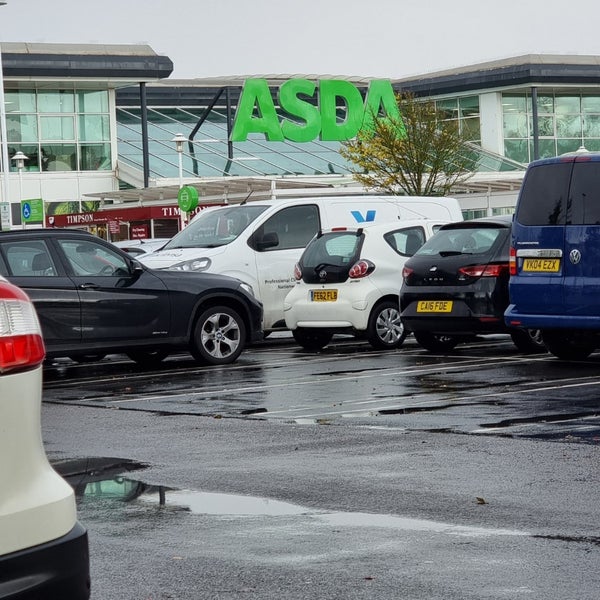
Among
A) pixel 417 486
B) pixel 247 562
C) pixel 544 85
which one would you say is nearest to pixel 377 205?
pixel 417 486

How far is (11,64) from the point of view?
57531mm

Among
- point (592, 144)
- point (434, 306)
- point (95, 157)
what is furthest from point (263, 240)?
point (592, 144)

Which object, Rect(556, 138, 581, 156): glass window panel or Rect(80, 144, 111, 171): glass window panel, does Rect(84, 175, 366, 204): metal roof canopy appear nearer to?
Rect(80, 144, 111, 171): glass window panel

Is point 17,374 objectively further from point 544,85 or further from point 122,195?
point 544,85

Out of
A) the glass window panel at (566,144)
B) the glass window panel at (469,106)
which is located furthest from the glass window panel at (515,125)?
the glass window panel at (566,144)

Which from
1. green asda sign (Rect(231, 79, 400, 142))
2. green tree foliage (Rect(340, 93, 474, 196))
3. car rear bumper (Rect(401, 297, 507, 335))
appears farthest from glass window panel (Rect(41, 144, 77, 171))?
car rear bumper (Rect(401, 297, 507, 335))

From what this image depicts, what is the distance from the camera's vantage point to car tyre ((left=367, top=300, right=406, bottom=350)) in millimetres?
18656

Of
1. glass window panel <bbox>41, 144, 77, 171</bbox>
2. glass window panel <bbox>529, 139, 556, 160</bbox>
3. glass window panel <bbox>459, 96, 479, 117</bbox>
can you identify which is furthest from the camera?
glass window panel <bbox>459, 96, 479, 117</bbox>

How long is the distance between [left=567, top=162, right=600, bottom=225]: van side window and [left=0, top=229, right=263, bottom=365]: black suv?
4.37 meters

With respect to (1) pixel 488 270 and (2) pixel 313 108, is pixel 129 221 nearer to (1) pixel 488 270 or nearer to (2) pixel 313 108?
(2) pixel 313 108

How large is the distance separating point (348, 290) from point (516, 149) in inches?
2031

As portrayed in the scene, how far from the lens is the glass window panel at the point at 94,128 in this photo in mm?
60625

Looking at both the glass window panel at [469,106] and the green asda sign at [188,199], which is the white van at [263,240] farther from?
the glass window panel at [469,106]

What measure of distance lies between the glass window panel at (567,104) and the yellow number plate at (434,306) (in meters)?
53.9
